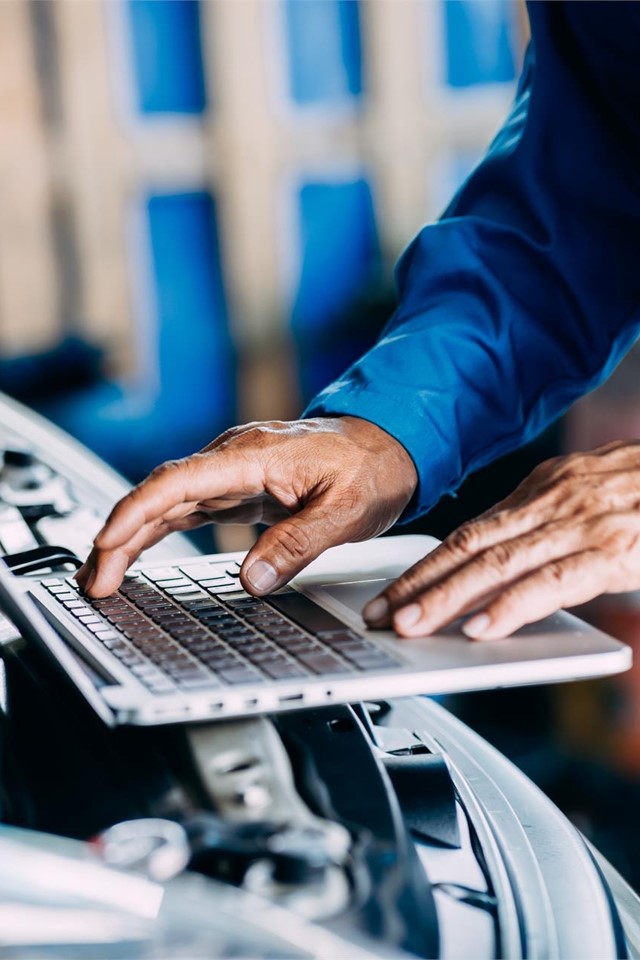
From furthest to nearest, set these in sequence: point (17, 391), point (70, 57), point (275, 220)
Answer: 1. point (275, 220)
2. point (70, 57)
3. point (17, 391)

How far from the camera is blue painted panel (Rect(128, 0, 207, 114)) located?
4.10 m

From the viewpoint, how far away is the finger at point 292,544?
0.83m

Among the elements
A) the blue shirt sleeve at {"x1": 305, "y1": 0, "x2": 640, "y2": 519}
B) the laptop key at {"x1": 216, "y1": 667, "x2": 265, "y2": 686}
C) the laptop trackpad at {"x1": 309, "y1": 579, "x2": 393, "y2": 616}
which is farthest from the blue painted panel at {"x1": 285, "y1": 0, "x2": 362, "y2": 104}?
the laptop key at {"x1": 216, "y1": 667, "x2": 265, "y2": 686}

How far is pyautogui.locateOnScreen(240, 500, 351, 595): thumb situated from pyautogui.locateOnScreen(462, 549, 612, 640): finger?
0.59ft

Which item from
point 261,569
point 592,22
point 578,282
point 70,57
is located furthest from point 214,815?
point 70,57

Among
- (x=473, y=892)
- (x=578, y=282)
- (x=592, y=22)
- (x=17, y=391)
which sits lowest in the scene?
(x=17, y=391)

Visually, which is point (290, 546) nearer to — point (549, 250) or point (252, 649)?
point (252, 649)

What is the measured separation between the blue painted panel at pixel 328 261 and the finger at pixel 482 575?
3.54m

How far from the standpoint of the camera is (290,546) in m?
0.87

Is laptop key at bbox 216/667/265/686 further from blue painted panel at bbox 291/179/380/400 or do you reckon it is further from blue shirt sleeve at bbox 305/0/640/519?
blue painted panel at bbox 291/179/380/400

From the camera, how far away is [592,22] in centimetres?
117

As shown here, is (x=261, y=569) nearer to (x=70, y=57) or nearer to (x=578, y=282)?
(x=578, y=282)

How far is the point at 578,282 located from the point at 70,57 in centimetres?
331

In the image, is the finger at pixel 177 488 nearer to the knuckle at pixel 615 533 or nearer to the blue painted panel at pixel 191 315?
the knuckle at pixel 615 533
